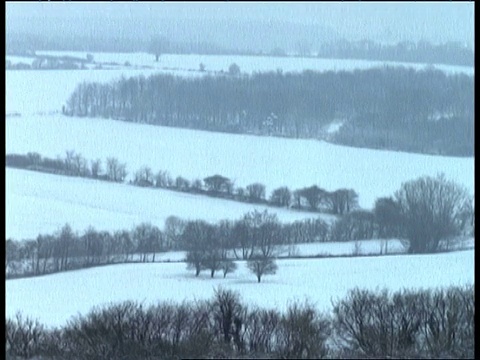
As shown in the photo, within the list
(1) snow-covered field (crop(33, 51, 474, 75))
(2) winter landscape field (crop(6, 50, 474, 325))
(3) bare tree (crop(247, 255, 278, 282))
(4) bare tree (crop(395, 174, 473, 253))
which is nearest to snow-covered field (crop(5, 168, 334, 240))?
(2) winter landscape field (crop(6, 50, 474, 325))

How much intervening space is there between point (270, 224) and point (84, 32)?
872 millimetres

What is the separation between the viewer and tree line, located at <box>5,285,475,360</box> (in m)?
2.71

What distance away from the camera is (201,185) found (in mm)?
2865

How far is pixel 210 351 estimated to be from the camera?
8.86 ft

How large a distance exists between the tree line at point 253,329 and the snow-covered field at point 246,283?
0.03 m

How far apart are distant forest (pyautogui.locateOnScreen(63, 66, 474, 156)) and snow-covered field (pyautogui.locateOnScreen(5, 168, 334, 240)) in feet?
0.77

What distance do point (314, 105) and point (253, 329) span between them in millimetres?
724

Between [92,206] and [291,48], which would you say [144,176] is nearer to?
[92,206]

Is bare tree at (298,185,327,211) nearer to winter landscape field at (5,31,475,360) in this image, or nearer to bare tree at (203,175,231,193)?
winter landscape field at (5,31,475,360)

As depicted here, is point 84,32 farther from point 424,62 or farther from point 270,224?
point 424,62

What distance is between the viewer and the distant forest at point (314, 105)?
9.26ft

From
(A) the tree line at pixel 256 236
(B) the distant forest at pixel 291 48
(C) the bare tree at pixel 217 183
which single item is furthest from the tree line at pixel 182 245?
(B) the distant forest at pixel 291 48

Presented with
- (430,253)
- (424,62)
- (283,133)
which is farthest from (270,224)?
(424,62)

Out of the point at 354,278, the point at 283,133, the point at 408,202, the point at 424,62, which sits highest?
the point at 424,62
